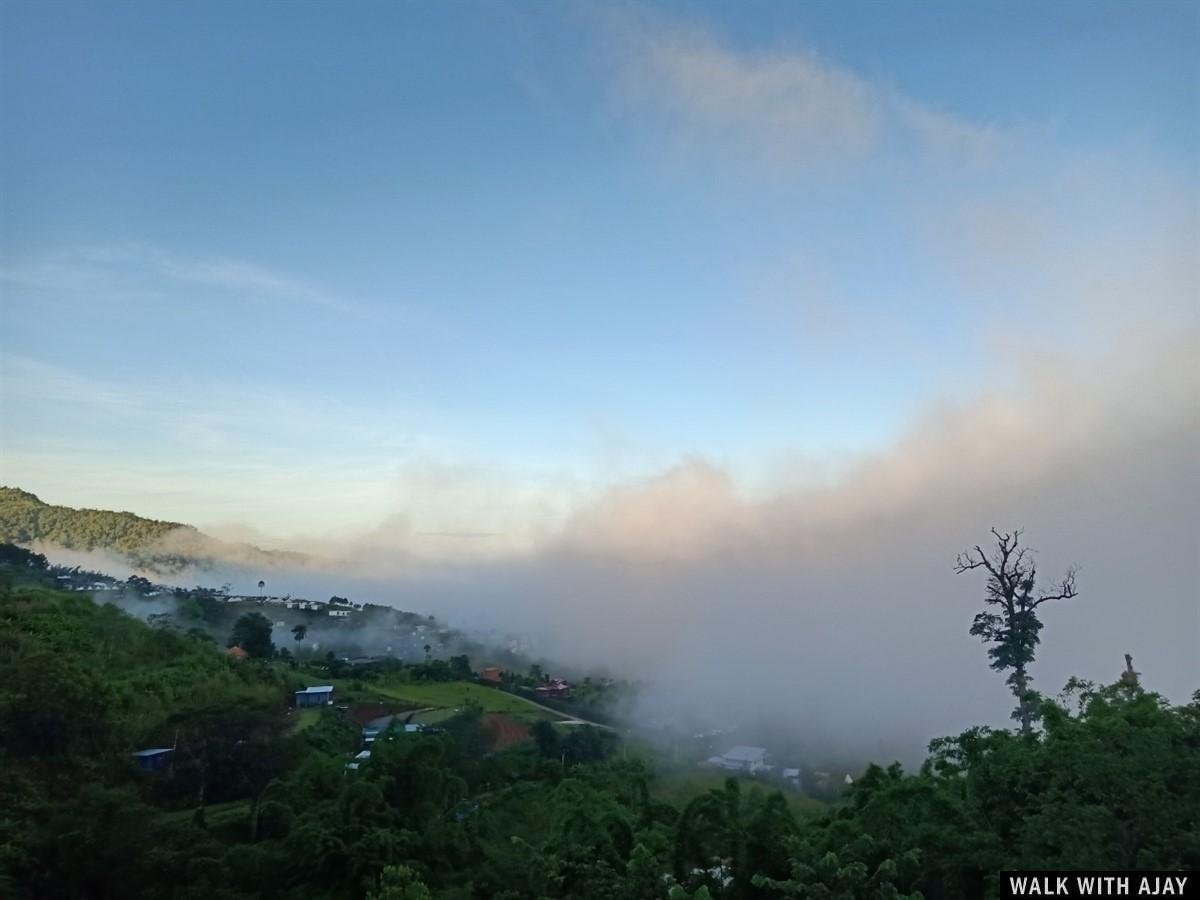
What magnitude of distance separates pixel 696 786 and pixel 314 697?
3287 centimetres

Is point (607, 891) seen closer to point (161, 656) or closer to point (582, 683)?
point (161, 656)

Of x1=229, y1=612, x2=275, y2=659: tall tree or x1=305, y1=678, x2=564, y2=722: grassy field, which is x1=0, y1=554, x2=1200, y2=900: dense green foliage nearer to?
x1=305, y1=678, x2=564, y2=722: grassy field

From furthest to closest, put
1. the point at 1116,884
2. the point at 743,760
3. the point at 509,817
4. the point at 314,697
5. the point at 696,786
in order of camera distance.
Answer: the point at 314,697
the point at 743,760
the point at 696,786
the point at 509,817
the point at 1116,884

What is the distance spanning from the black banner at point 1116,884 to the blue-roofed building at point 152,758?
39.7 meters

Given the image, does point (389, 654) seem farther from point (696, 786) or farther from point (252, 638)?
point (696, 786)

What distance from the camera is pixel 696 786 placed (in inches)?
1826

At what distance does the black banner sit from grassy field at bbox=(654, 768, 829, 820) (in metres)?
23.9

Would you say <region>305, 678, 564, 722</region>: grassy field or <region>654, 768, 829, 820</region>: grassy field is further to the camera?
<region>305, 678, 564, 722</region>: grassy field

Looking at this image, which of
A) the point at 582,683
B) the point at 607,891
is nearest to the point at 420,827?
the point at 607,891

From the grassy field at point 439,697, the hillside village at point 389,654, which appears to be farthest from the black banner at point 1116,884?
the grassy field at point 439,697

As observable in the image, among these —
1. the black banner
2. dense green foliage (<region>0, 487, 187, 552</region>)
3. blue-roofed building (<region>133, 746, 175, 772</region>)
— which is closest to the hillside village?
blue-roofed building (<region>133, 746, 175, 772</region>)

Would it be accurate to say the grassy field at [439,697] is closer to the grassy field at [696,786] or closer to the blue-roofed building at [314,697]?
the blue-roofed building at [314,697]

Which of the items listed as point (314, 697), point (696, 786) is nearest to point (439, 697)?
point (314, 697)

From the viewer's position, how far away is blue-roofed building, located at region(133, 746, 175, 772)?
128ft
